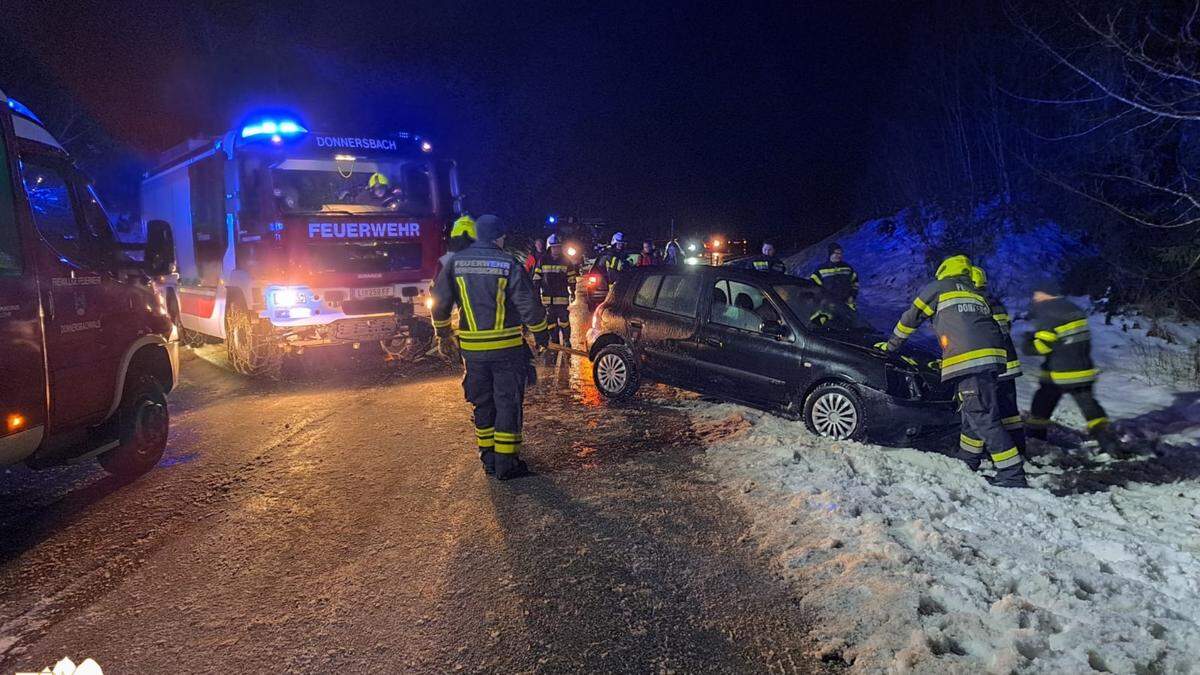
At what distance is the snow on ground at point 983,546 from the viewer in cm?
280

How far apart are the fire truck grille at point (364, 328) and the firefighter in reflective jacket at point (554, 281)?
2475mm

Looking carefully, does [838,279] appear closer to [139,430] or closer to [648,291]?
[648,291]

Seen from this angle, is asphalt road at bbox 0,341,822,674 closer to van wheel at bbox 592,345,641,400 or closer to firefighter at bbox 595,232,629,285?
van wheel at bbox 592,345,641,400

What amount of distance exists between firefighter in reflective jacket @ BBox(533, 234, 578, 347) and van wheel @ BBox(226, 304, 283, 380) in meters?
3.82

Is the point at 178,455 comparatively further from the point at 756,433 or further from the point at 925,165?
the point at 925,165

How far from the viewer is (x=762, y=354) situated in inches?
243

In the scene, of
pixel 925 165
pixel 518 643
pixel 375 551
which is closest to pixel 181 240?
pixel 375 551

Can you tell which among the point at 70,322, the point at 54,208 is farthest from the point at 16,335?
the point at 54,208

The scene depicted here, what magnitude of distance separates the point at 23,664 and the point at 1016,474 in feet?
18.4

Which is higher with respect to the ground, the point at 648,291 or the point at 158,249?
the point at 158,249

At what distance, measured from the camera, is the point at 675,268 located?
720 centimetres

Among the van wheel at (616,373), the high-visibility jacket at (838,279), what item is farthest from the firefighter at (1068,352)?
the van wheel at (616,373)

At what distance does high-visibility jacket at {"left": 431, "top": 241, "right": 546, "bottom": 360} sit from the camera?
187 inches

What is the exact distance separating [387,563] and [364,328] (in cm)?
540
